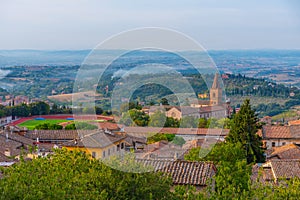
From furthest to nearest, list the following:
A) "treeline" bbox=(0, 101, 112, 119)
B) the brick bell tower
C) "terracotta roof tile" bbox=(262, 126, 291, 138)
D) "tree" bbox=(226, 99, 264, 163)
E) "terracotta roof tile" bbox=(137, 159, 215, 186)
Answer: "treeline" bbox=(0, 101, 112, 119), "terracotta roof tile" bbox=(262, 126, 291, 138), "tree" bbox=(226, 99, 264, 163), the brick bell tower, "terracotta roof tile" bbox=(137, 159, 215, 186)

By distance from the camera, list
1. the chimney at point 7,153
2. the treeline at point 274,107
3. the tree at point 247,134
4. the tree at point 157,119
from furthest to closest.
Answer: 1. the treeline at point 274,107
2. the tree at point 247,134
3. the chimney at point 7,153
4. the tree at point 157,119

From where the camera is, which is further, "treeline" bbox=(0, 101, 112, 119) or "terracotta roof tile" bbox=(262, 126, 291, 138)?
"treeline" bbox=(0, 101, 112, 119)

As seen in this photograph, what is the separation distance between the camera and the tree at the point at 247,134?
87.2 feet

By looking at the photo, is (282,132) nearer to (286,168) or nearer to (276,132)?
(276,132)

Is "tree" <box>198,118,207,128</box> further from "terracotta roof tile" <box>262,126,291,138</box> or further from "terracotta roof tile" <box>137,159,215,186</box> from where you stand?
"terracotta roof tile" <box>137,159,215,186</box>

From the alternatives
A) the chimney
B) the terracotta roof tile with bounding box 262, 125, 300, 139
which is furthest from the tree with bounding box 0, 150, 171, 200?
the terracotta roof tile with bounding box 262, 125, 300, 139

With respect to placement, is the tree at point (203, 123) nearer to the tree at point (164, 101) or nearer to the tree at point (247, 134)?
the tree at point (247, 134)

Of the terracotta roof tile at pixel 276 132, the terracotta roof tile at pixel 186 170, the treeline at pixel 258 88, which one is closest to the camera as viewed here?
the terracotta roof tile at pixel 186 170

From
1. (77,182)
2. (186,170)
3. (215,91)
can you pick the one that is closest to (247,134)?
(215,91)

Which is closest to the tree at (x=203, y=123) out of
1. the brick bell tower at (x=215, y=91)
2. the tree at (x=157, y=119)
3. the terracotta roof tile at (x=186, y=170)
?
the brick bell tower at (x=215, y=91)

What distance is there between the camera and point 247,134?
27250 mm

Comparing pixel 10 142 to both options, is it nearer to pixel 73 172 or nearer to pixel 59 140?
pixel 59 140

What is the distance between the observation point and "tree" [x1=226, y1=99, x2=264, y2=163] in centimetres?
2658

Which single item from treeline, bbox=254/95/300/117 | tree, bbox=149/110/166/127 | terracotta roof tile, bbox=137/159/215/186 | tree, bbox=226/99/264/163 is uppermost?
tree, bbox=149/110/166/127
